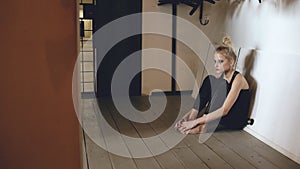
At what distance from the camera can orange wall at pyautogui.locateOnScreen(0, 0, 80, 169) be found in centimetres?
96

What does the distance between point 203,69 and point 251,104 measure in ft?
3.95

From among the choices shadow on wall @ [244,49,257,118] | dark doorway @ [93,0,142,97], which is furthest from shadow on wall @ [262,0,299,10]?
dark doorway @ [93,0,142,97]

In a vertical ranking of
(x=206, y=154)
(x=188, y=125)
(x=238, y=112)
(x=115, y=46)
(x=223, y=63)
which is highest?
(x=115, y=46)

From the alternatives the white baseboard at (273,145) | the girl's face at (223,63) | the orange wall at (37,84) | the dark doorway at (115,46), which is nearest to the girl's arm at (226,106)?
the girl's face at (223,63)

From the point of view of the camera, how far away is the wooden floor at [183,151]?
7.09 ft

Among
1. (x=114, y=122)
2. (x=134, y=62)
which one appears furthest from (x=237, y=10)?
(x=114, y=122)

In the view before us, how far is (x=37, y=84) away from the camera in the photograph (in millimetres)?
1010

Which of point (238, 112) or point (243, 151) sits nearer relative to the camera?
point (243, 151)

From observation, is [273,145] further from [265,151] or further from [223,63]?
[223,63]

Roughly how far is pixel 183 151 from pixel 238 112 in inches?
30.7

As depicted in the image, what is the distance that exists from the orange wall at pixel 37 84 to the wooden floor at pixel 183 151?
112 cm

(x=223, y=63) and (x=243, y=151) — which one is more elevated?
(x=223, y=63)

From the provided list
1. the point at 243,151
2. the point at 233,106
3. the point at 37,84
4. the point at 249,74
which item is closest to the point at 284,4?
the point at 249,74

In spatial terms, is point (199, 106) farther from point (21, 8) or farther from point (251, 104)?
point (21, 8)
